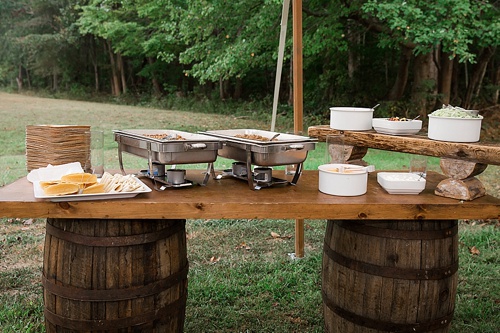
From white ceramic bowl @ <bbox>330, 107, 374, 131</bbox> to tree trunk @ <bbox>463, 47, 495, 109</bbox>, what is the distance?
12.1 m

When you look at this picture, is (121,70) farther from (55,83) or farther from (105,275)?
(105,275)

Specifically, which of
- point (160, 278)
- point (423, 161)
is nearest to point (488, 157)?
point (423, 161)

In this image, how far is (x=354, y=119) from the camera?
2891 mm

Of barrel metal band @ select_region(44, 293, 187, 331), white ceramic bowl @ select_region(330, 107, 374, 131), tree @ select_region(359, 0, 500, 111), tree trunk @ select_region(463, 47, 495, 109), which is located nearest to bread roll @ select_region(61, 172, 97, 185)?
barrel metal band @ select_region(44, 293, 187, 331)

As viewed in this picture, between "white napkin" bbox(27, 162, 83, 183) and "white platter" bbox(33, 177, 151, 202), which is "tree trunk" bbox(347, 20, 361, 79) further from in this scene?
"white platter" bbox(33, 177, 151, 202)

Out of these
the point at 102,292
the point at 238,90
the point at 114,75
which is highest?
the point at 114,75

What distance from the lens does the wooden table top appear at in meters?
2.16

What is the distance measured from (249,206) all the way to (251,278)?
5.96ft

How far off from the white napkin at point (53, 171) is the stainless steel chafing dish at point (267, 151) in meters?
0.75

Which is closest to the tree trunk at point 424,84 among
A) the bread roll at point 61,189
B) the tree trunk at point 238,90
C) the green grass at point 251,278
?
the green grass at point 251,278

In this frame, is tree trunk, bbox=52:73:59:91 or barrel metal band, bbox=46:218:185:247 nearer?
barrel metal band, bbox=46:218:185:247

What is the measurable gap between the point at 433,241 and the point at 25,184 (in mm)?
2136

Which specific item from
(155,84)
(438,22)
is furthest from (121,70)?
(438,22)

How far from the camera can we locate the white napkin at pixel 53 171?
2430mm
